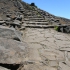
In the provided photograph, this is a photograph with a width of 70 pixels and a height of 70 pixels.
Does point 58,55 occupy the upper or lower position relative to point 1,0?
lower

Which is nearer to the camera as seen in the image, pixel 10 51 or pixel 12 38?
pixel 10 51

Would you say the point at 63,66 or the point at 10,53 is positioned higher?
the point at 10,53

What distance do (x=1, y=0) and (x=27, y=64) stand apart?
58.6ft

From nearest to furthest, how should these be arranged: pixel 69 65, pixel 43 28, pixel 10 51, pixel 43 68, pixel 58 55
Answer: pixel 10 51 < pixel 43 68 < pixel 69 65 < pixel 58 55 < pixel 43 28

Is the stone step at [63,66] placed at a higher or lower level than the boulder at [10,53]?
lower

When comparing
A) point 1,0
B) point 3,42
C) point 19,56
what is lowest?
point 19,56

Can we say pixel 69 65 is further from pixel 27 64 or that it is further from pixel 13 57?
pixel 13 57

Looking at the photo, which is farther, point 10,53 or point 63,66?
point 63,66

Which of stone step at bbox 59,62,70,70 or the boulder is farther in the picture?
stone step at bbox 59,62,70,70

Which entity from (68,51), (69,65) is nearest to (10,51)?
(69,65)

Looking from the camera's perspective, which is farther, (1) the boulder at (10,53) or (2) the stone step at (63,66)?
(2) the stone step at (63,66)

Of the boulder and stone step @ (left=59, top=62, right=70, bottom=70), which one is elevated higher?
the boulder

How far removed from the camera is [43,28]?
8305 mm

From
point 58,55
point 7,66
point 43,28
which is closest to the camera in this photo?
point 7,66
